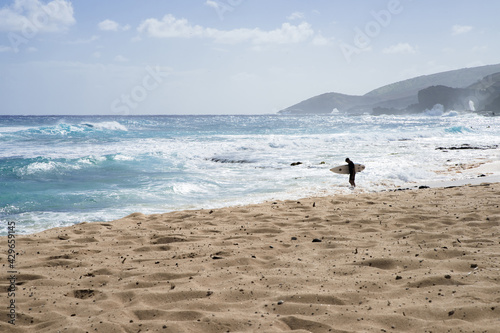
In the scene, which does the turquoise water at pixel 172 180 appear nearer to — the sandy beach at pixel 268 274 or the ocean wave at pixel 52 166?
the ocean wave at pixel 52 166

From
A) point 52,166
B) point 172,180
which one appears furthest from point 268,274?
point 52,166

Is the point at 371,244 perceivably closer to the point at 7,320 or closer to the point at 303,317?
the point at 303,317

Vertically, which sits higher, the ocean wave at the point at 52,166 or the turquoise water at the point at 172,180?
the ocean wave at the point at 52,166

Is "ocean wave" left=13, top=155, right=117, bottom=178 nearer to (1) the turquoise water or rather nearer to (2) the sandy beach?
(1) the turquoise water

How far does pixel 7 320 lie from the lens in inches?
112

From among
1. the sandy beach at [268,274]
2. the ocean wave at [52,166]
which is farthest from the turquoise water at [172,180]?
the sandy beach at [268,274]

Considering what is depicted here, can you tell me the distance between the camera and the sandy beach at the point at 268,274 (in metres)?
2.70

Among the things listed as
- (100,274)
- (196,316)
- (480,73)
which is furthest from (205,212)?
(480,73)

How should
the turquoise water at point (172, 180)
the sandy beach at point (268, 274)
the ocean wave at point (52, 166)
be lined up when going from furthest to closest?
the ocean wave at point (52, 166)
the turquoise water at point (172, 180)
the sandy beach at point (268, 274)

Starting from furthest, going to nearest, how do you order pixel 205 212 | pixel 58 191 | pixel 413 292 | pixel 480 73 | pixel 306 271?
pixel 480 73, pixel 58 191, pixel 205 212, pixel 306 271, pixel 413 292

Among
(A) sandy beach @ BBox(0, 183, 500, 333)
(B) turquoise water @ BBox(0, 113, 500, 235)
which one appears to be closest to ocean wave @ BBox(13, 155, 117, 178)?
(B) turquoise water @ BBox(0, 113, 500, 235)

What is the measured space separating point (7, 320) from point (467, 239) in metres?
4.47

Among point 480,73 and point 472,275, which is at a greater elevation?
point 480,73

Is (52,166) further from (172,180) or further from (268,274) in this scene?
(268,274)
